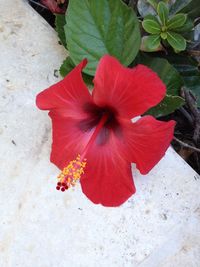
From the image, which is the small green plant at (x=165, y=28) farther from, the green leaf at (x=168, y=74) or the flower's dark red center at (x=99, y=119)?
the flower's dark red center at (x=99, y=119)

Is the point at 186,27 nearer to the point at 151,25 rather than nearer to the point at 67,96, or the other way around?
the point at 151,25

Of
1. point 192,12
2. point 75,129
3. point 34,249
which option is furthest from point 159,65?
point 34,249

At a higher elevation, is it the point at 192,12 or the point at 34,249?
the point at 192,12

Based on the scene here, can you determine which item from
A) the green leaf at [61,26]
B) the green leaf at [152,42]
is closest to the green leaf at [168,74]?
the green leaf at [152,42]

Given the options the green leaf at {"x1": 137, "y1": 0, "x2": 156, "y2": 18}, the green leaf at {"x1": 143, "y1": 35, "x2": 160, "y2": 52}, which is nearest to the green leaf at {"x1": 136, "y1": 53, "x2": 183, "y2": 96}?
the green leaf at {"x1": 143, "y1": 35, "x2": 160, "y2": 52}

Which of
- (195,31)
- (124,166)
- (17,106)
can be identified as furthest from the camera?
(195,31)

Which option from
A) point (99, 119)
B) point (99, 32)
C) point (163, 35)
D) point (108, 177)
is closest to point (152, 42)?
point (163, 35)

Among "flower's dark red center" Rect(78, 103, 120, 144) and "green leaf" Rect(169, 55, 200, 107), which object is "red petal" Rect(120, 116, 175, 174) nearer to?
"flower's dark red center" Rect(78, 103, 120, 144)

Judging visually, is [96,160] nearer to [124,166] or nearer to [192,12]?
[124,166]
